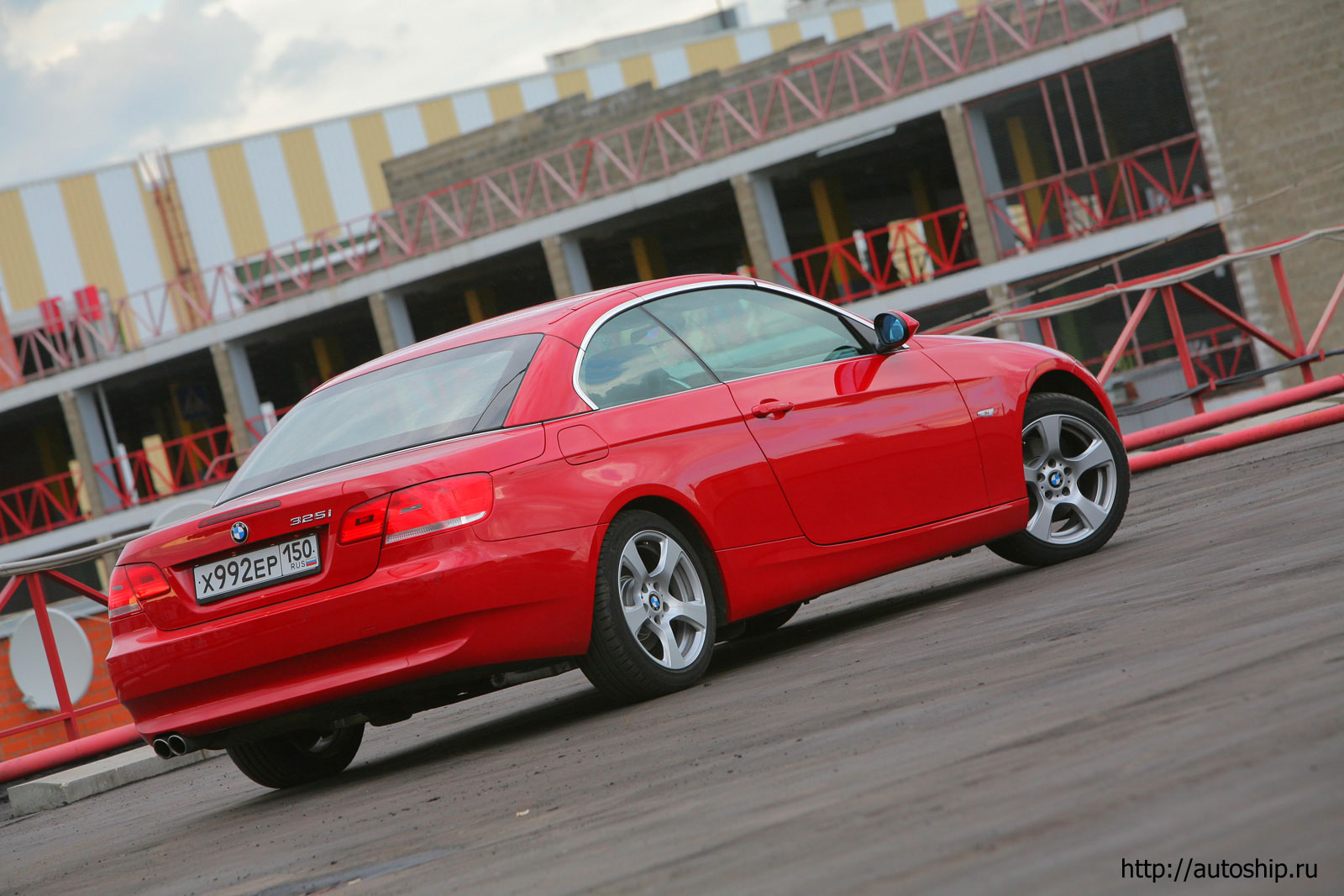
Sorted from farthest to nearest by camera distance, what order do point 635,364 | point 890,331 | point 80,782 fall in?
point 80,782 → point 890,331 → point 635,364

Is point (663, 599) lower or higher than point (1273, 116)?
lower

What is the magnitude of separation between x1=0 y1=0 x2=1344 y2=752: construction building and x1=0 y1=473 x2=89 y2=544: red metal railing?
0.22 m

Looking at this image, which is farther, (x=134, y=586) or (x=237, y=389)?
(x=237, y=389)

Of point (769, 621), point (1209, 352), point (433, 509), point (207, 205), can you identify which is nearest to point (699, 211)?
point (1209, 352)

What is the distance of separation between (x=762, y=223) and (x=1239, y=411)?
63.1ft

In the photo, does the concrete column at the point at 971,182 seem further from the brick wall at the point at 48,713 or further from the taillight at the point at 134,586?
the taillight at the point at 134,586

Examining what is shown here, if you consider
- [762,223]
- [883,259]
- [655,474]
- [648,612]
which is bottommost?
[648,612]

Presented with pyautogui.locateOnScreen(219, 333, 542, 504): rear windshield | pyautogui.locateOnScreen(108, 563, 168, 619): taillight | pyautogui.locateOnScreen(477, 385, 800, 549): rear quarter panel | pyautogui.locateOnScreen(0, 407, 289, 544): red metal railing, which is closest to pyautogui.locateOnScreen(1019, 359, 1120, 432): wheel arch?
pyautogui.locateOnScreen(477, 385, 800, 549): rear quarter panel

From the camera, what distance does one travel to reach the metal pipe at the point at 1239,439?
32.7ft

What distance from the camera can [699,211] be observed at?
108ft

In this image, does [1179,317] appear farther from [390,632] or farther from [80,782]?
[390,632]

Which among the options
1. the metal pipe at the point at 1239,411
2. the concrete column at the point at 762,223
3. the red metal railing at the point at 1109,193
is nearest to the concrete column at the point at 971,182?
the red metal railing at the point at 1109,193

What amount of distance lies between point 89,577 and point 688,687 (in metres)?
37.1

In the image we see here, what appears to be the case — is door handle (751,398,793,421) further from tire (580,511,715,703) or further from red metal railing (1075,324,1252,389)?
red metal railing (1075,324,1252,389)
